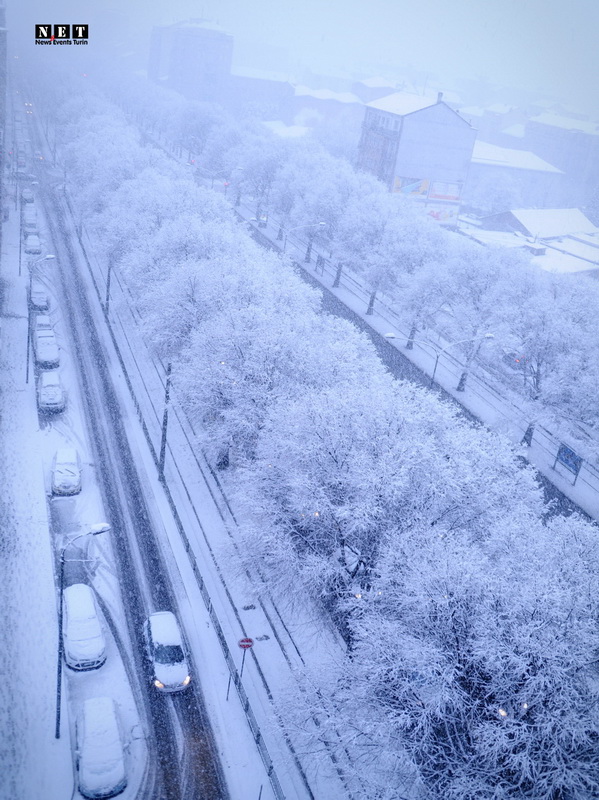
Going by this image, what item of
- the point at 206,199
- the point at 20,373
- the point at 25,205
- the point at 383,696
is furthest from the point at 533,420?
the point at 25,205

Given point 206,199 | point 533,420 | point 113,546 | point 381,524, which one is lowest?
point 113,546

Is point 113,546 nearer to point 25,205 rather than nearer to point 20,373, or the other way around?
point 20,373

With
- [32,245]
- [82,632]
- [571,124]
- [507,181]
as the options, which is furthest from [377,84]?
[82,632]

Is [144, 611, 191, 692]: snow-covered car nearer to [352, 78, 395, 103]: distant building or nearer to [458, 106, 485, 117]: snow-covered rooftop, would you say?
[458, 106, 485, 117]: snow-covered rooftop

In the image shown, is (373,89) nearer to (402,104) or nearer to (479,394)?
(402,104)

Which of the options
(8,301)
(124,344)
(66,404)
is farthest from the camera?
(8,301)

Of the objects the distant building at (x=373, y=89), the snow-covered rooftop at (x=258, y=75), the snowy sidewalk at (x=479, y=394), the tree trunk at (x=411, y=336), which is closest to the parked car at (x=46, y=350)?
the snowy sidewalk at (x=479, y=394)
